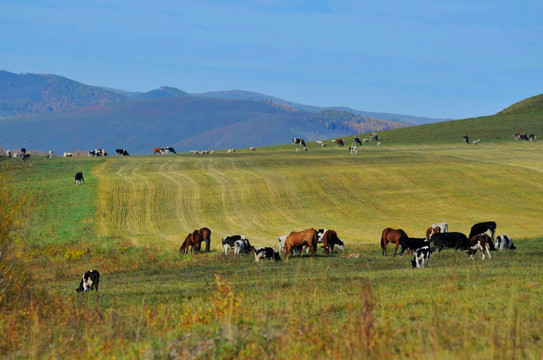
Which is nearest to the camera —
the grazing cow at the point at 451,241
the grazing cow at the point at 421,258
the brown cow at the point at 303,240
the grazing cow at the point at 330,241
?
the grazing cow at the point at 421,258

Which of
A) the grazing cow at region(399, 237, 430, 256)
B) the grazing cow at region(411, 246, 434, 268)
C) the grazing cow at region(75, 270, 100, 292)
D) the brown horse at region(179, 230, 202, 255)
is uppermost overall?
the grazing cow at region(411, 246, 434, 268)

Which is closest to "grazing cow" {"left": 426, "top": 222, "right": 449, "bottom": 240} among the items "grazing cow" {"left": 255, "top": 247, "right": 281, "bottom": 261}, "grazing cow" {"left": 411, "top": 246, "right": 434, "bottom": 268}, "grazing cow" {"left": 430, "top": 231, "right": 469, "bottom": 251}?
"grazing cow" {"left": 430, "top": 231, "right": 469, "bottom": 251}

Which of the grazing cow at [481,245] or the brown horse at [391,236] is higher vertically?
the grazing cow at [481,245]

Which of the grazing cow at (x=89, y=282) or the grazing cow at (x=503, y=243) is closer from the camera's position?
the grazing cow at (x=89, y=282)

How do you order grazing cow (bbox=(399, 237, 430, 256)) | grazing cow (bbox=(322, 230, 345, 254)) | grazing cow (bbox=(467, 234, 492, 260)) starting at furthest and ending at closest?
1. grazing cow (bbox=(322, 230, 345, 254))
2. grazing cow (bbox=(399, 237, 430, 256))
3. grazing cow (bbox=(467, 234, 492, 260))

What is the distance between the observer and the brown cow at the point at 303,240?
32.8m

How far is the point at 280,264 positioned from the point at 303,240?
3.95m

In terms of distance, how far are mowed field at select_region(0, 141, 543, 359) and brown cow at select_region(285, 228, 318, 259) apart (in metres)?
1.34

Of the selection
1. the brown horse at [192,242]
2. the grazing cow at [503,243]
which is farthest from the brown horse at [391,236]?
the brown horse at [192,242]

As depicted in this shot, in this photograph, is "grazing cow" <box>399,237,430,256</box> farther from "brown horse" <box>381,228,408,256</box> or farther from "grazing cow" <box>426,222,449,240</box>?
Result: "grazing cow" <box>426,222,449,240</box>

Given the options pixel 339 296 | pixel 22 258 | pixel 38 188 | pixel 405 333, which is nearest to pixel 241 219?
pixel 38 188

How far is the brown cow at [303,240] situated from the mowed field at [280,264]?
1.34m

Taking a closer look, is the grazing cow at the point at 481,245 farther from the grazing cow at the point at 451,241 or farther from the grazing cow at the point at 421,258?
the grazing cow at the point at 451,241

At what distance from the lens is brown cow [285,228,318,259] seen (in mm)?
32812
